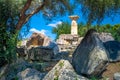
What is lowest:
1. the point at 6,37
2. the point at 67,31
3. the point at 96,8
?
the point at 67,31

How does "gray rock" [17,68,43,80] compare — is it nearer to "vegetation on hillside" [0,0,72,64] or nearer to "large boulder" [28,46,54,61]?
"vegetation on hillside" [0,0,72,64]

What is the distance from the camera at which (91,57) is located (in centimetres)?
1055

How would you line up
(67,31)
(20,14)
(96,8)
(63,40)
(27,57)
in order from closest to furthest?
(96,8)
(20,14)
(27,57)
(63,40)
(67,31)

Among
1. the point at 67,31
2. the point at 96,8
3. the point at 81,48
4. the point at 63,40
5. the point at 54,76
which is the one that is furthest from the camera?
the point at 67,31

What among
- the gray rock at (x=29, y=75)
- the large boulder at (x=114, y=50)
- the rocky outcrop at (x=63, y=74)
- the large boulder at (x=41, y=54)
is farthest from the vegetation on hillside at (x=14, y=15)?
the large boulder at (x=114, y=50)

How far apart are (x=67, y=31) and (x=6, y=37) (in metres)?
42.4

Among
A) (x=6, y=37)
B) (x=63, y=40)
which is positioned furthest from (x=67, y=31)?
(x=6, y=37)

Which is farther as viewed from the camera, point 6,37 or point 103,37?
Answer: point 103,37

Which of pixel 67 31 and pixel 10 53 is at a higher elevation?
pixel 10 53

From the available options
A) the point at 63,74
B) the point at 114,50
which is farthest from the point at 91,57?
the point at 114,50

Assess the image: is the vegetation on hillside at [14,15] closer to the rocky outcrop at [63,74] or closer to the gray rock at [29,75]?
the gray rock at [29,75]

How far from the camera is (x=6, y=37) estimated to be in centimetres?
1323

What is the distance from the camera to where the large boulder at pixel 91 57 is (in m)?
10.2

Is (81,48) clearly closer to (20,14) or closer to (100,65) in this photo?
(100,65)
